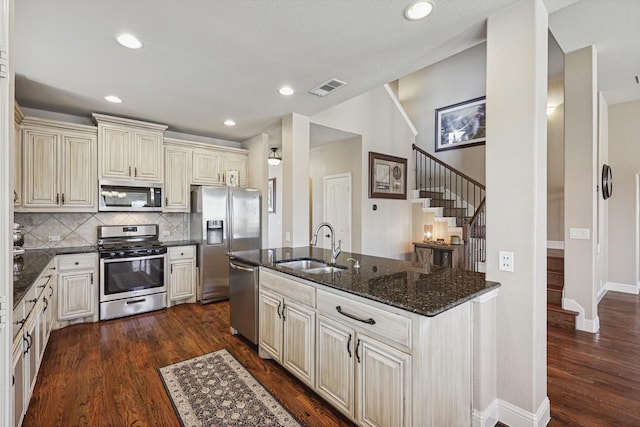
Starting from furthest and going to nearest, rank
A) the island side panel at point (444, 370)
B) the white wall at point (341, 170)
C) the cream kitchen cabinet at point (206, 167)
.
A: the white wall at point (341, 170), the cream kitchen cabinet at point (206, 167), the island side panel at point (444, 370)

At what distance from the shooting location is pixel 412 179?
6273mm

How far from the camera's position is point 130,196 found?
4.20 metres

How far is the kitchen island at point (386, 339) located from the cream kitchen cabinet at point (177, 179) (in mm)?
2912

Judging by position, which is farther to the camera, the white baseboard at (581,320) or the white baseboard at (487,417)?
the white baseboard at (581,320)

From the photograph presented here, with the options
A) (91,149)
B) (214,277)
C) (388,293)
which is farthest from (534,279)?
(91,149)

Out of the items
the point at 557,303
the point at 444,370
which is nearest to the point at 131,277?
the point at 444,370

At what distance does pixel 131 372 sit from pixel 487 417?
2846 mm

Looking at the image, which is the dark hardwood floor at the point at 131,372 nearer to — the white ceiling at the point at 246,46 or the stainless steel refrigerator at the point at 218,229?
the stainless steel refrigerator at the point at 218,229

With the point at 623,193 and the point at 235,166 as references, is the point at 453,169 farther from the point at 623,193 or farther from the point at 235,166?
the point at 235,166

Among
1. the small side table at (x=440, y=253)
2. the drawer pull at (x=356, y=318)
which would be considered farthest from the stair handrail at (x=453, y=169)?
the drawer pull at (x=356, y=318)

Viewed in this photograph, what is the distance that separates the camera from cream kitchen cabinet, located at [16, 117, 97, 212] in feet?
11.5

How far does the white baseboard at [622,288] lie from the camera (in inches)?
192

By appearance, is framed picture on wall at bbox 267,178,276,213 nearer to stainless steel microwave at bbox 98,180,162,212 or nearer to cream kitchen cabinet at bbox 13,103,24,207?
stainless steel microwave at bbox 98,180,162,212

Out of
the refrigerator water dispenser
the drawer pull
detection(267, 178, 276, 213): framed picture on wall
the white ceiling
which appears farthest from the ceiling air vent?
detection(267, 178, 276, 213): framed picture on wall
